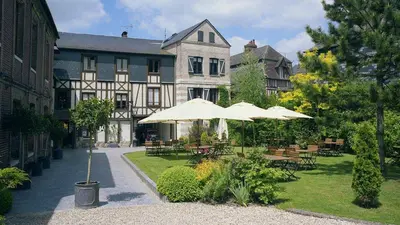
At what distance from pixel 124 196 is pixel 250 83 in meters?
21.8

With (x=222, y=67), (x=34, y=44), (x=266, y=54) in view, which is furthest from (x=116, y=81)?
(x=266, y=54)

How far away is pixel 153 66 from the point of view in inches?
1147

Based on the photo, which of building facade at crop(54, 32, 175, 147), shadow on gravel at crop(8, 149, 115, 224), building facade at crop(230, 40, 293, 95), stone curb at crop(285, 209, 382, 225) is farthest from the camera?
building facade at crop(230, 40, 293, 95)

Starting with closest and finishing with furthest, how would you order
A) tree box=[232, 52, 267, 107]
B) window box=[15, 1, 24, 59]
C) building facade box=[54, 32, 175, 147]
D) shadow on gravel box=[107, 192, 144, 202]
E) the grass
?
the grass < shadow on gravel box=[107, 192, 144, 202] < window box=[15, 1, 24, 59] < building facade box=[54, 32, 175, 147] < tree box=[232, 52, 267, 107]

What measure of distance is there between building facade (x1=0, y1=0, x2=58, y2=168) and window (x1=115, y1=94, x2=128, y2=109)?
11.3m

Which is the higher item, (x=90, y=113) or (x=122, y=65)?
(x=122, y=65)

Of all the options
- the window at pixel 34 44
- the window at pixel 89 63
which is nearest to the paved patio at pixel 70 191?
the window at pixel 34 44

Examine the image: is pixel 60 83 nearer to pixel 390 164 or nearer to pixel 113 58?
pixel 113 58

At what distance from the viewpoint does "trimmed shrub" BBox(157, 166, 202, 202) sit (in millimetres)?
7887

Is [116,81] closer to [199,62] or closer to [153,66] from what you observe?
[153,66]

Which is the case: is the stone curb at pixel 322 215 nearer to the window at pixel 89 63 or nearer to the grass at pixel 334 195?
the grass at pixel 334 195

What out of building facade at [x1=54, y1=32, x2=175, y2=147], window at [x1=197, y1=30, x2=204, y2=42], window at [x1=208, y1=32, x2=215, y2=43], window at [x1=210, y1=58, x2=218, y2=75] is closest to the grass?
building facade at [x1=54, y1=32, x2=175, y2=147]

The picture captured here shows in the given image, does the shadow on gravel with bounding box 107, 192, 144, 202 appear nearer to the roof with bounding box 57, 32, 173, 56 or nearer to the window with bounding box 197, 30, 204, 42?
the roof with bounding box 57, 32, 173, 56

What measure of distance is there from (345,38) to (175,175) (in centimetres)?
714
